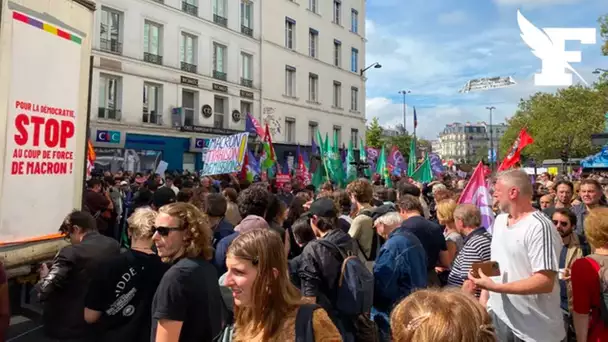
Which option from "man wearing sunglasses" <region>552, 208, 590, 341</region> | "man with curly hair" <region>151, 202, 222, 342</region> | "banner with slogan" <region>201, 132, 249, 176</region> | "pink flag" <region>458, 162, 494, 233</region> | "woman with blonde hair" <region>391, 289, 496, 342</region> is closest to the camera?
"woman with blonde hair" <region>391, 289, 496, 342</region>

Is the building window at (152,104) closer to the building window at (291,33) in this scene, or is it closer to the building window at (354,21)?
the building window at (291,33)

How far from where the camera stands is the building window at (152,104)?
23.3 metres

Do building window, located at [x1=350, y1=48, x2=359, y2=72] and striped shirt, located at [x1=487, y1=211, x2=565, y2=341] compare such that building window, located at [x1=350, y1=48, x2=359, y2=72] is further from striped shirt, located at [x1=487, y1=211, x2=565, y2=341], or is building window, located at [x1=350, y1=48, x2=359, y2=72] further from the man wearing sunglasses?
striped shirt, located at [x1=487, y1=211, x2=565, y2=341]

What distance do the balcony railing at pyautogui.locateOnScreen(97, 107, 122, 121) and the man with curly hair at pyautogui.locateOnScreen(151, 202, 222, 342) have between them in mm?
19753

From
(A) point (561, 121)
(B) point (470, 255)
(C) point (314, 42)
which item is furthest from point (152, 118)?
(A) point (561, 121)

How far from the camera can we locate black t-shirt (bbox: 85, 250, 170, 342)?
9.99ft

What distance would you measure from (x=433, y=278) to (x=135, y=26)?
20.7 m

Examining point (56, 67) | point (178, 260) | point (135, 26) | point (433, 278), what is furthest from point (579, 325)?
point (135, 26)

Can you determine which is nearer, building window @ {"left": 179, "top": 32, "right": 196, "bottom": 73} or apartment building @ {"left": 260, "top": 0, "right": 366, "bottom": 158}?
building window @ {"left": 179, "top": 32, "right": 196, "bottom": 73}

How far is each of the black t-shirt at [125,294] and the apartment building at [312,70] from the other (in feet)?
86.2

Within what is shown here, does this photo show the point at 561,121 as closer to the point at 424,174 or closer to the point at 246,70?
the point at 246,70

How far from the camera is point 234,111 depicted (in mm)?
27438

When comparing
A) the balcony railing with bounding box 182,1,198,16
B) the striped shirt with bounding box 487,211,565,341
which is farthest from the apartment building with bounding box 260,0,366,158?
the striped shirt with bounding box 487,211,565,341

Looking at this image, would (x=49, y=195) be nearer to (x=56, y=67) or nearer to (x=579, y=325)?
(x=56, y=67)
